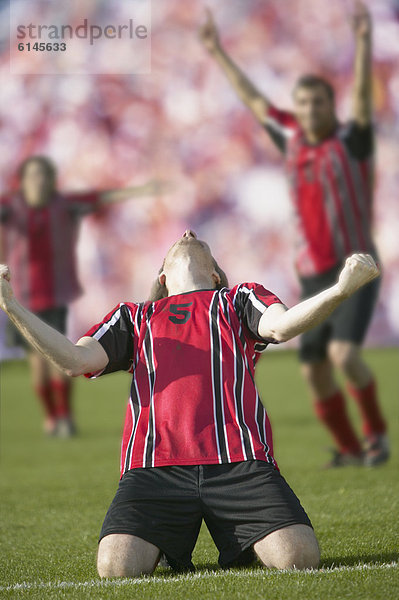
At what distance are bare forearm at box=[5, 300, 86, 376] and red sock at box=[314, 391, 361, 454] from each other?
2.59 m

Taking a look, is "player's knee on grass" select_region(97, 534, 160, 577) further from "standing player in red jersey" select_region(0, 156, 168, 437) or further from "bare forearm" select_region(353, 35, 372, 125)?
"standing player in red jersey" select_region(0, 156, 168, 437)

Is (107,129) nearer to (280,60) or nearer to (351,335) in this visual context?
(280,60)

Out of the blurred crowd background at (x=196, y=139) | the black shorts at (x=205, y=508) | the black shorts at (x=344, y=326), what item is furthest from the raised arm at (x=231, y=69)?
the blurred crowd background at (x=196, y=139)

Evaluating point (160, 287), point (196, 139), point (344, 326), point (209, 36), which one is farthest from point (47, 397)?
point (196, 139)

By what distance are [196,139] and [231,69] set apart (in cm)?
636

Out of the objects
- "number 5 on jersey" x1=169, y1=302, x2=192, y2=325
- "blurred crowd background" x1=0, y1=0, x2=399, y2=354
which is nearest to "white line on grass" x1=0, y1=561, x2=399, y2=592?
"number 5 on jersey" x1=169, y1=302, x2=192, y2=325

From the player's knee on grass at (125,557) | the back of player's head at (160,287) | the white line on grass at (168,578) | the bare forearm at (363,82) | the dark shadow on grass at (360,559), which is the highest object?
the bare forearm at (363,82)

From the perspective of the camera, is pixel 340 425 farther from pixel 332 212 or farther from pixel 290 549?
pixel 290 549

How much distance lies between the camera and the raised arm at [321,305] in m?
2.33

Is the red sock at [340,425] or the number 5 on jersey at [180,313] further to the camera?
the red sock at [340,425]

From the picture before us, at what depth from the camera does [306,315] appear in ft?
7.84

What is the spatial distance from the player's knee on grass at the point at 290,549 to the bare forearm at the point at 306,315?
0.53 meters

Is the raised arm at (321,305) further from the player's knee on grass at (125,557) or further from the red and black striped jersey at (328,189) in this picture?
the red and black striped jersey at (328,189)

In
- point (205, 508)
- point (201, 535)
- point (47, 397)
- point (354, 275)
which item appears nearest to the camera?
point (354, 275)
